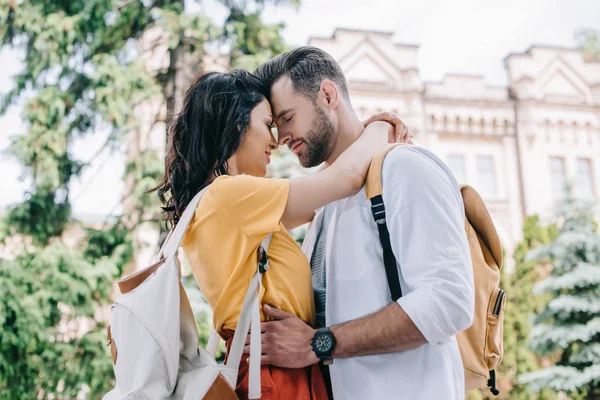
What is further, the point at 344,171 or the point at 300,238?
the point at 300,238

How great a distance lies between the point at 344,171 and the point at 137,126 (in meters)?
8.38

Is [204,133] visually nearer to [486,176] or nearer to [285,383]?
[285,383]

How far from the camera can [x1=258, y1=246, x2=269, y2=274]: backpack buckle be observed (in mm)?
1992

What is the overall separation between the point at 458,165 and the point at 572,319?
1001 centimetres

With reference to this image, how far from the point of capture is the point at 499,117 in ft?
76.8

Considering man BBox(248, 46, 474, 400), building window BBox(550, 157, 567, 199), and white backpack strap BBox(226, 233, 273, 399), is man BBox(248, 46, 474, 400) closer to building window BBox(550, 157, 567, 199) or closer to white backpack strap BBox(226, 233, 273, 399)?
white backpack strap BBox(226, 233, 273, 399)

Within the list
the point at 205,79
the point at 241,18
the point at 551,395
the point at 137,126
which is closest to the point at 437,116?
the point at 551,395

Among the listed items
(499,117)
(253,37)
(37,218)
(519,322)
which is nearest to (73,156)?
(37,218)

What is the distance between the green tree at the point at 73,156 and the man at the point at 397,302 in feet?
25.1

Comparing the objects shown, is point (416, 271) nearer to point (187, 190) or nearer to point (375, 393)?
point (375, 393)

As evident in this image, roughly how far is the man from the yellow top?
3.7 inches

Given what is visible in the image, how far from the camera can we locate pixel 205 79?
2.35 m

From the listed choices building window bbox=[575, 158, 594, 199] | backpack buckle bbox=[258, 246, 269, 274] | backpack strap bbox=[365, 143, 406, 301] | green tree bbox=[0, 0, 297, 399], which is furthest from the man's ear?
building window bbox=[575, 158, 594, 199]

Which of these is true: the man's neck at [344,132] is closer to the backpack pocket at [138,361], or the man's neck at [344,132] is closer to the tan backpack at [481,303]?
the tan backpack at [481,303]
